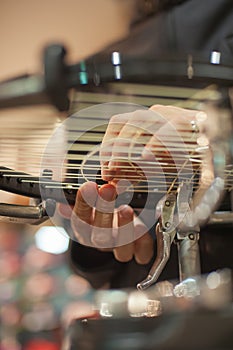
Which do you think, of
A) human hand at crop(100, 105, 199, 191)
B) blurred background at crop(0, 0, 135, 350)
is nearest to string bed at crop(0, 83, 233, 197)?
human hand at crop(100, 105, 199, 191)

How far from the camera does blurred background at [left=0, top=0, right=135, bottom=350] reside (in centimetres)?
126

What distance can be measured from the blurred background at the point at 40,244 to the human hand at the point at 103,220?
0.39 m

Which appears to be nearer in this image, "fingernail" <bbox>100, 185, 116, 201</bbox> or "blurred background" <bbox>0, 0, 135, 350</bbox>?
"fingernail" <bbox>100, 185, 116, 201</bbox>

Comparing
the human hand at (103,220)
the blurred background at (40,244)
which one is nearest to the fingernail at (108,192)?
the human hand at (103,220)

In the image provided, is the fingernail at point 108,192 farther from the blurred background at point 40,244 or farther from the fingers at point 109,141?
the blurred background at point 40,244

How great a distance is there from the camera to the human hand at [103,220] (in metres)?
0.43

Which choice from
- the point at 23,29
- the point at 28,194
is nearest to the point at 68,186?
the point at 28,194

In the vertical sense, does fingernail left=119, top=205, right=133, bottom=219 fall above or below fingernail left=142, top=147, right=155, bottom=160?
below

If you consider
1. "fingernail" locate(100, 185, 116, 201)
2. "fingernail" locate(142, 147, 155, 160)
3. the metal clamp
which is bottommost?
the metal clamp

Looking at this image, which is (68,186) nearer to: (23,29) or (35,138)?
(35,138)

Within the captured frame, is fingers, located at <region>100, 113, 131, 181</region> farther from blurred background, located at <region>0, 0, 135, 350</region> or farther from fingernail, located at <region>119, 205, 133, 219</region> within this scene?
blurred background, located at <region>0, 0, 135, 350</region>

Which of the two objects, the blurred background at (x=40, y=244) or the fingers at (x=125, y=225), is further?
the blurred background at (x=40, y=244)

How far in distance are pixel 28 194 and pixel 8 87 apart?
3.4 inches

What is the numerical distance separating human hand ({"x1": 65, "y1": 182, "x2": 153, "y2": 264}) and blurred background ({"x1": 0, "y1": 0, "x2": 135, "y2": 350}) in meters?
0.39
